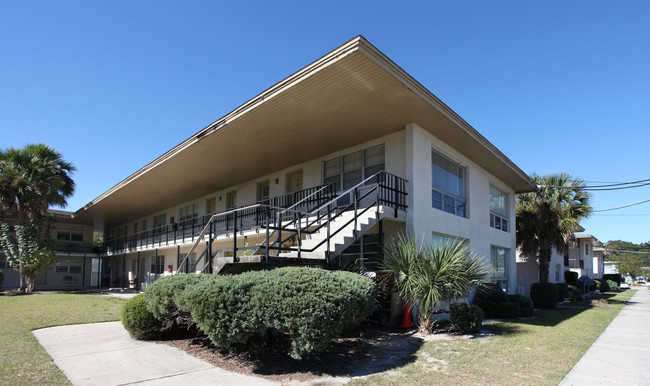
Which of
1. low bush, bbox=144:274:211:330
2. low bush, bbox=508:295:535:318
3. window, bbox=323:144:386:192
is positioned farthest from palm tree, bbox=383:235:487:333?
low bush, bbox=508:295:535:318

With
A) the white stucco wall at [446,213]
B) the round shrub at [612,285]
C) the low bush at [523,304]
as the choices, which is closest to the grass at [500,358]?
the low bush at [523,304]

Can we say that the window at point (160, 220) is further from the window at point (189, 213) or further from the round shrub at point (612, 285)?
the round shrub at point (612, 285)

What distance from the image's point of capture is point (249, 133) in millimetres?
12859

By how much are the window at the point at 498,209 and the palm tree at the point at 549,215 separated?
2.97 metres

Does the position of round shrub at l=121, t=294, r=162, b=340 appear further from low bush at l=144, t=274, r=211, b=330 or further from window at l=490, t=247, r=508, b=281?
window at l=490, t=247, r=508, b=281

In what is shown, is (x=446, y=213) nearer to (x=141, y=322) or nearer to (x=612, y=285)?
(x=141, y=322)

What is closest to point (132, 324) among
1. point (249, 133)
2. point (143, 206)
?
point (249, 133)

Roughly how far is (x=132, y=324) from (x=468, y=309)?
23.9ft

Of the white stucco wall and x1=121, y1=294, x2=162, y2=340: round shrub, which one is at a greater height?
the white stucco wall

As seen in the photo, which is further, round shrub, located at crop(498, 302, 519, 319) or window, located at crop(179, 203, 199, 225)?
window, located at crop(179, 203, 199, 225)

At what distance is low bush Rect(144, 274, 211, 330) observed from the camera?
7.57 m

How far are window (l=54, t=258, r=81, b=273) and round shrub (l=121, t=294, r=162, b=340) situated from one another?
30412mm

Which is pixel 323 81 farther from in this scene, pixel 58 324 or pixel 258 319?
pixel 58 324

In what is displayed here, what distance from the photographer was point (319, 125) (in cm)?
1210
